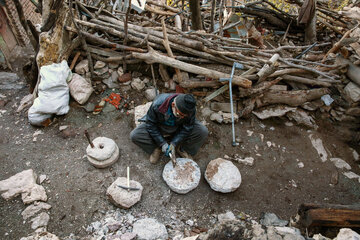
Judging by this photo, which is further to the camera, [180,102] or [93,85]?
[93,85]

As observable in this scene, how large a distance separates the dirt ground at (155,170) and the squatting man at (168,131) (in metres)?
0.27

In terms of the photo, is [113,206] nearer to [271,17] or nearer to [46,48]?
[46,48]

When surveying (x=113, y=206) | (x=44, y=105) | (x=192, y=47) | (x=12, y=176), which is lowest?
(x=113, y=206)

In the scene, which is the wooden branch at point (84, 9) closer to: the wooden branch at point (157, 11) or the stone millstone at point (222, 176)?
the wooden branch at point (157, 11)

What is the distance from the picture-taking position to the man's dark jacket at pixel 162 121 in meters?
3.22

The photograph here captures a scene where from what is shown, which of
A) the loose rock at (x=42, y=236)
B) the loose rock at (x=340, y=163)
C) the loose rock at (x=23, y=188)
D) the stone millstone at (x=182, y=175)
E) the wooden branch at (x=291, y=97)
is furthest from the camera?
the wooden branch at (x=291, y=97)

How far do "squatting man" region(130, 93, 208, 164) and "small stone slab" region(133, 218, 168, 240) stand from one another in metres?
0.99

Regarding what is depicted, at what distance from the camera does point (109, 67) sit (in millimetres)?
4562

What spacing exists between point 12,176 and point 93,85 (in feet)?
6.84

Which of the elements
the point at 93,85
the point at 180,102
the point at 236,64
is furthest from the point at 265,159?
the point at 93,85

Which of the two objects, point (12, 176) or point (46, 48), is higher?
point (46, 48)

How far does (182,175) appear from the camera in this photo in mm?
3447

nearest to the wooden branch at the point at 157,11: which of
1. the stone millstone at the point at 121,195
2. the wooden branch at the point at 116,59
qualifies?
the wooden branch at the point at 116,59

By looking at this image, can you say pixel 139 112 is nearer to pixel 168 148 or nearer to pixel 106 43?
pixel 168 148
